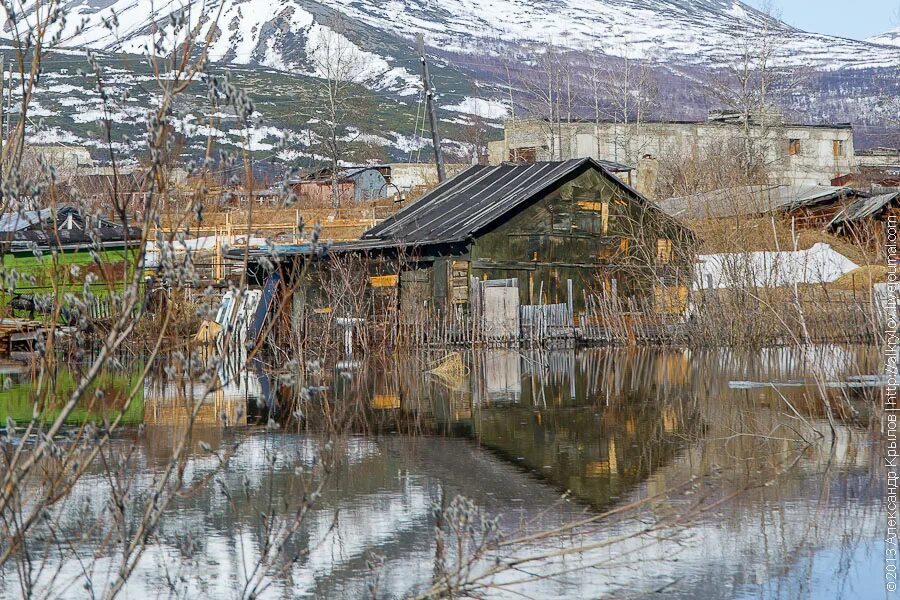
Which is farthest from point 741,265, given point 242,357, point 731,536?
point 731,536

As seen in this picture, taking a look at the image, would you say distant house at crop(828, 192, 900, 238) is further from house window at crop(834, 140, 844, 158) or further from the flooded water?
house window at crop(834, 140, 844, 158)

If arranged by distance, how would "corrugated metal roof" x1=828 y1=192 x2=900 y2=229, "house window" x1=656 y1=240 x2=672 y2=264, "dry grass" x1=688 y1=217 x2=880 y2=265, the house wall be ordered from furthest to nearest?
the house wall, "corrugated metal roof" x1=828 y1=192 x2=900 y2=229, "house window" x1=656 y1=240 x2=672 y2=264, "dry grass" x1=688 y1=217 x2=880 y2=265

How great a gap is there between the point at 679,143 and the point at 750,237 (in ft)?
139

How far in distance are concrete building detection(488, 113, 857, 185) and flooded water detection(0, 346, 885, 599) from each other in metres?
49.5

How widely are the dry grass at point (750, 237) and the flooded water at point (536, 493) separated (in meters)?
10.0

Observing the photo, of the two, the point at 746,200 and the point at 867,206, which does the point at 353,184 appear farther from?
the point at 746,200

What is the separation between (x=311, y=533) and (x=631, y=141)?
2595 inches

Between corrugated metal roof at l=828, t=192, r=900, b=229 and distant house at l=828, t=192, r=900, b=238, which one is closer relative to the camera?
corrugated metal roof at l=828, t=192, r=900, b=229

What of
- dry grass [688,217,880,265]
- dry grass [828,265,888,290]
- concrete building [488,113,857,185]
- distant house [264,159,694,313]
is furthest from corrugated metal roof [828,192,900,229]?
concrete building [488,113,857,185]

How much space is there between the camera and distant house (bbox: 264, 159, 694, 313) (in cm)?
3105

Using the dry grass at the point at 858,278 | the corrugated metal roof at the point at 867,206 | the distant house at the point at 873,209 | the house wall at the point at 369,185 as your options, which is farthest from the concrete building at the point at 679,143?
the dry grass at the point at 858,278

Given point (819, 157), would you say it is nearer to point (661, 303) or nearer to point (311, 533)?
point (661, 303)

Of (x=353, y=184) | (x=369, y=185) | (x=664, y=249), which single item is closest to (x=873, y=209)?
(x=664, y=249)

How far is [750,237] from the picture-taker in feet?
101
